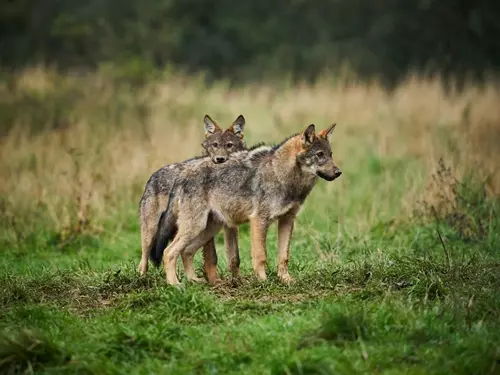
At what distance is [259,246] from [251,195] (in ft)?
1.82

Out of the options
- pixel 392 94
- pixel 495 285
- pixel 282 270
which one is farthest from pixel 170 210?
pixel 392 94

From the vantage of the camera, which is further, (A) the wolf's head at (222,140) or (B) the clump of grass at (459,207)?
(B) the clump of grass at (459,207)

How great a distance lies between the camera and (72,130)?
60.4 ft

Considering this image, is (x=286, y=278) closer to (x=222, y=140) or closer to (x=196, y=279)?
(x=196, y=279)

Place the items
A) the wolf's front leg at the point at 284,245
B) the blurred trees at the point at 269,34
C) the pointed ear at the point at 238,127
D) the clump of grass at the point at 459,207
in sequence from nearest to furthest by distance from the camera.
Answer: the wolf's front leg at the point at 284,245 → the pointed ear at the point at 238,127 → the clump of grass at the point at 459,207 → the blurred trees at the point at 269,34

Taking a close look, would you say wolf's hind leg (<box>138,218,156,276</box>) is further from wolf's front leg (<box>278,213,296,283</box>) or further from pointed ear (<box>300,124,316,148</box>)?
pointed ear (<box>300,124,316,148</box>)

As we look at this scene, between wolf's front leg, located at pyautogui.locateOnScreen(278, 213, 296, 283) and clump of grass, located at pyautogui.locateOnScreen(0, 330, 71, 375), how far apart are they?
10.1 feet

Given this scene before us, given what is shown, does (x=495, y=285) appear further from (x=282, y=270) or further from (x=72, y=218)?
(x=72, y=218)

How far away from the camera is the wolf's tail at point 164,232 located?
30.6 feet

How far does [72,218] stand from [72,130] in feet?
19.5

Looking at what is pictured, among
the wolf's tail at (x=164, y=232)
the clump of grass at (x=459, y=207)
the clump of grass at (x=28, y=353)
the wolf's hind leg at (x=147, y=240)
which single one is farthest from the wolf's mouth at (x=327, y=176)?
the clump of grass at (x=28, y=353)

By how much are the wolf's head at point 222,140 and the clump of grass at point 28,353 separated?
377 centimetres

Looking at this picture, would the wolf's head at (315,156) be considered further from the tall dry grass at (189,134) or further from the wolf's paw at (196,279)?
the tall dry grass at (189,134)

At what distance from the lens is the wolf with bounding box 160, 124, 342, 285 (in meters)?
9.23
